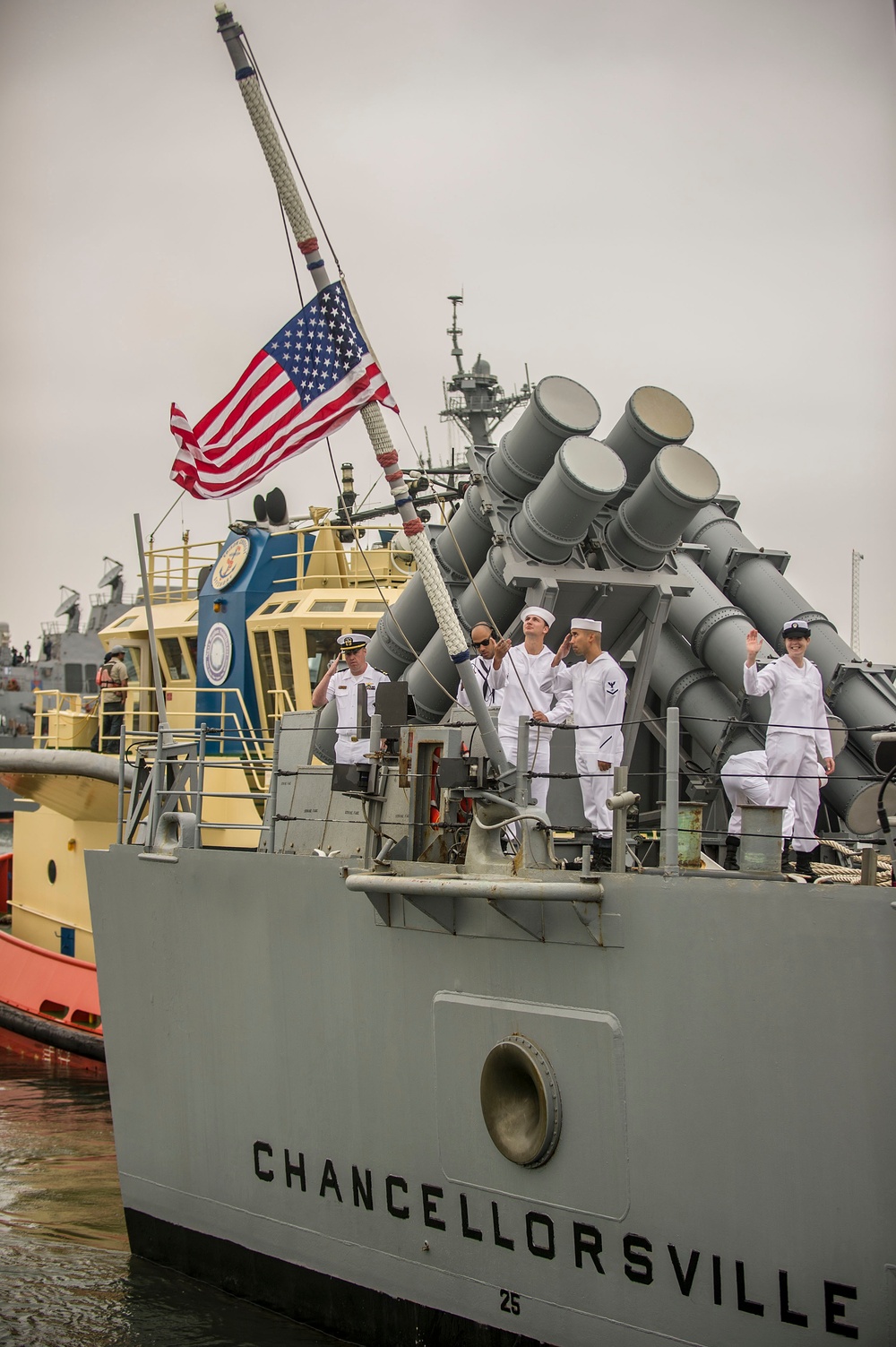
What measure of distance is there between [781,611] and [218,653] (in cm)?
595

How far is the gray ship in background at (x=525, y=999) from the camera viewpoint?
5.14 metres

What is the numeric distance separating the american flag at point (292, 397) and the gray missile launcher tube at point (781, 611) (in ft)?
13.6

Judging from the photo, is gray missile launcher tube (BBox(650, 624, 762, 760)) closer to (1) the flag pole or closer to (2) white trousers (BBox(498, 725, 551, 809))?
(2) white trousers (BBox(498, 725, 551, 809))

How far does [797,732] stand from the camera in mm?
6926

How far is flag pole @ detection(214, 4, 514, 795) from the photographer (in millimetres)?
6387

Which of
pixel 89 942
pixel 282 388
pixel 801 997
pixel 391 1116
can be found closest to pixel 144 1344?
pixel 391 1116

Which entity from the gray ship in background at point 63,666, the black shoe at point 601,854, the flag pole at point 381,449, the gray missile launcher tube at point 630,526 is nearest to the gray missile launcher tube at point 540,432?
the gray missile launcher tube at point 630,526

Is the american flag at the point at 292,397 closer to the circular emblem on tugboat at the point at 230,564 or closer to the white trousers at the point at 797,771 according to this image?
the white trousers at the point at 797,771

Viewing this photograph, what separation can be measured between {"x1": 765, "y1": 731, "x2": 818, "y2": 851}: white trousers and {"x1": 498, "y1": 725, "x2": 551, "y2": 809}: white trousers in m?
1.14

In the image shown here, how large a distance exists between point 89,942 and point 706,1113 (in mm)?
11518

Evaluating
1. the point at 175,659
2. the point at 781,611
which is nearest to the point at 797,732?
the point at 781,611

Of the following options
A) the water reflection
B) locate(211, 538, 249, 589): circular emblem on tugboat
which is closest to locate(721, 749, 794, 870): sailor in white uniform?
the water reflection

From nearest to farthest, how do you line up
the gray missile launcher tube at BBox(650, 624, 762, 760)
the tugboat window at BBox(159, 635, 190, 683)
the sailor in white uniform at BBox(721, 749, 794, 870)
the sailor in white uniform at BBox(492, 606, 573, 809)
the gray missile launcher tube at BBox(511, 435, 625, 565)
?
the sailor in white uniform at BBox(492, 606, 573, 809) < the sailor in white uniform at BBox(721, 749, 794, 870) < the gray missile launcher tube at BBox(511, 435, 625, 565) < the gray missile launcher tube at BBox(650, 624, 762, 760) < the tugboat window at BBox(159, 635, 190, 683)

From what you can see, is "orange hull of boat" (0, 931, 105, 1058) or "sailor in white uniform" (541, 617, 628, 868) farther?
"orange hull of boat" (0, 931, 105, 1058)
